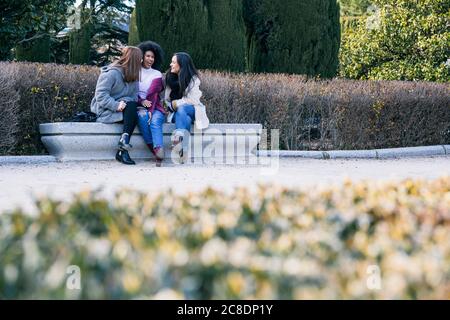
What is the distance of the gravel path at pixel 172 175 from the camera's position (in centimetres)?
613

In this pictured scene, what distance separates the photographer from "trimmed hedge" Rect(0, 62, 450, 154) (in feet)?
27.9

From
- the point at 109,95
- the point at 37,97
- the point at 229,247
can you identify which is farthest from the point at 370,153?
the point at 229,247

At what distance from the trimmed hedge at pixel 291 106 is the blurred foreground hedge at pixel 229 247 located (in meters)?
5.71

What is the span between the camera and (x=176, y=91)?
8.88 meters

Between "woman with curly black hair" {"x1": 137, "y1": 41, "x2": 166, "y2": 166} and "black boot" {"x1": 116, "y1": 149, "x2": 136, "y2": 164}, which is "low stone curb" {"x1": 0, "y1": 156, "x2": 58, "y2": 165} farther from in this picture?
"woman with curly black hair" {"x1": 137, "y1": 41, "x2": 166, "y2": 166}

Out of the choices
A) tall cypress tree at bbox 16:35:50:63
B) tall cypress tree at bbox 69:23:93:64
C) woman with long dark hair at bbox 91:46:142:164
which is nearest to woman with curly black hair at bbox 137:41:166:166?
woman with long dark hair at bbox 91:46:142:164

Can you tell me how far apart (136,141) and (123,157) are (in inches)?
18.5

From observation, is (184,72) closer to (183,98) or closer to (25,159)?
(183,98)

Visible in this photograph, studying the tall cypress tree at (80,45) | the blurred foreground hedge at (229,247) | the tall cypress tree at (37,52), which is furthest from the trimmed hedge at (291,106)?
the tall cypress tree at (80,45)

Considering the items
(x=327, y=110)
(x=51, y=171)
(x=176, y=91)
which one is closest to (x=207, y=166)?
(x=176, y=91)

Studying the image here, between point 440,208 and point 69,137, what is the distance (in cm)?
588

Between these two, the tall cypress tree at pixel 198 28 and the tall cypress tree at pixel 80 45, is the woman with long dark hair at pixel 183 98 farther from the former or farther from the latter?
the tall cypress tree at pixel 80 45

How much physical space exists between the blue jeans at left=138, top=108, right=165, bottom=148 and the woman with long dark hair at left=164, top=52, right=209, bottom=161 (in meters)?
0.21

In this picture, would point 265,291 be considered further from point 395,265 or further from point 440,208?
point 440,208
